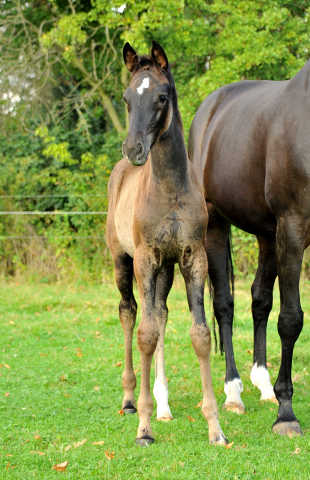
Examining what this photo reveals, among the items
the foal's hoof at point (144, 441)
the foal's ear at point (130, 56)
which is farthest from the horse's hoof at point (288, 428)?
the foal's ear at point (130, 56)

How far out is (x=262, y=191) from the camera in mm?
3887

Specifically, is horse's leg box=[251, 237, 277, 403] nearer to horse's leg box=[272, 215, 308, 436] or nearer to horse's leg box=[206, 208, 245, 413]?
horse's leg box=[206, 208, 245, 413]

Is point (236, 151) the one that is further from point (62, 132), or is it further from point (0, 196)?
point (62, 132)

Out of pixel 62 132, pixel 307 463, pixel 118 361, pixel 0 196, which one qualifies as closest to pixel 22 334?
pixel 118 361

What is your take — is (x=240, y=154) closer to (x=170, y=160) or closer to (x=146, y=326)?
(x=170, y=160)

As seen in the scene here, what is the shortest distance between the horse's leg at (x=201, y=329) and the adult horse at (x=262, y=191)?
0.53m

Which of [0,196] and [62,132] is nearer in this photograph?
[0,196]

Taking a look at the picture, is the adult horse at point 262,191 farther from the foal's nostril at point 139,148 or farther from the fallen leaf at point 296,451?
the foal's nostril at point 139,148

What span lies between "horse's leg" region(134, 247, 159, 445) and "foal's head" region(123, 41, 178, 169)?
Result: 780 millimetres

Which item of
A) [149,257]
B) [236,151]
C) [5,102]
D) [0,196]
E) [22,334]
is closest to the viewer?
[149,257]

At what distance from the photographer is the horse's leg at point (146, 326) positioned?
3254mm

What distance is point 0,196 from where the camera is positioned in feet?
39.0

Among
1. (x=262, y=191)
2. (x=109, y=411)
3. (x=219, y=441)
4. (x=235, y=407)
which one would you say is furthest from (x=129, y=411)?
(x=262, y=191)

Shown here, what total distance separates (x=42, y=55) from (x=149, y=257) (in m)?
10.8
